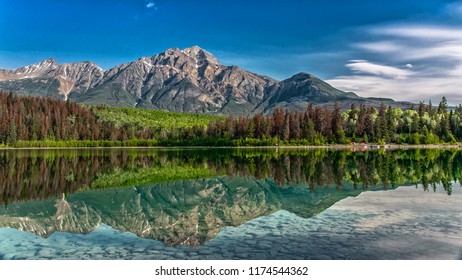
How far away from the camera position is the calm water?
58.0 ft

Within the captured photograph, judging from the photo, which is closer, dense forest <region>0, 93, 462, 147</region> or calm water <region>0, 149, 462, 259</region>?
calm water <region>0, 149, 462, 259</region>

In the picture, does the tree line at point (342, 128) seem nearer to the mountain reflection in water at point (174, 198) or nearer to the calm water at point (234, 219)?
the mountain reflection in water at point (174, 198)

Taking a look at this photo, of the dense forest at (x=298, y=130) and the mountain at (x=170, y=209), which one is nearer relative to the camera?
the mountain at (x=170, y=209)

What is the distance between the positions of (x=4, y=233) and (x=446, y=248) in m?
21.3

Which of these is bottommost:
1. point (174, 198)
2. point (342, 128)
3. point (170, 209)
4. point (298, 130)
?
point (174, 198)

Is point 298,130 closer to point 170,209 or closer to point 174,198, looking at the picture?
point 174,198

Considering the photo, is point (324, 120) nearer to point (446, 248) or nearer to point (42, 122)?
point (42, 122)

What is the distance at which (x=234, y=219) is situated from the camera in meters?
24.1

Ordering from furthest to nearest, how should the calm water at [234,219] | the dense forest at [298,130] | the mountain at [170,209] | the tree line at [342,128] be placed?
the dense forest at [298,130] < the tree line at [342,128] < the mountain at [170,209] < the calm water at [234,219]

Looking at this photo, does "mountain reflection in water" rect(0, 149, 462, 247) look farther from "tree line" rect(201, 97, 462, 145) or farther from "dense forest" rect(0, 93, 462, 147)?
"dense forest" rect(0, 93, 462, 147)

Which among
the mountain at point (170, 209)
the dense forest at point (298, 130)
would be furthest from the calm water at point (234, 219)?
the dense forest at point (298, 130)

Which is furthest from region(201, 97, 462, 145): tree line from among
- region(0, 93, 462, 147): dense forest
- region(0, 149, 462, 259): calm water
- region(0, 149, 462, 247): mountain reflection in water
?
region(0, 149, 462, 259): calm water

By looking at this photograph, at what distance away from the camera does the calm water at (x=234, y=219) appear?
17672mm

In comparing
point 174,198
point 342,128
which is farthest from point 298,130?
point 174,198
